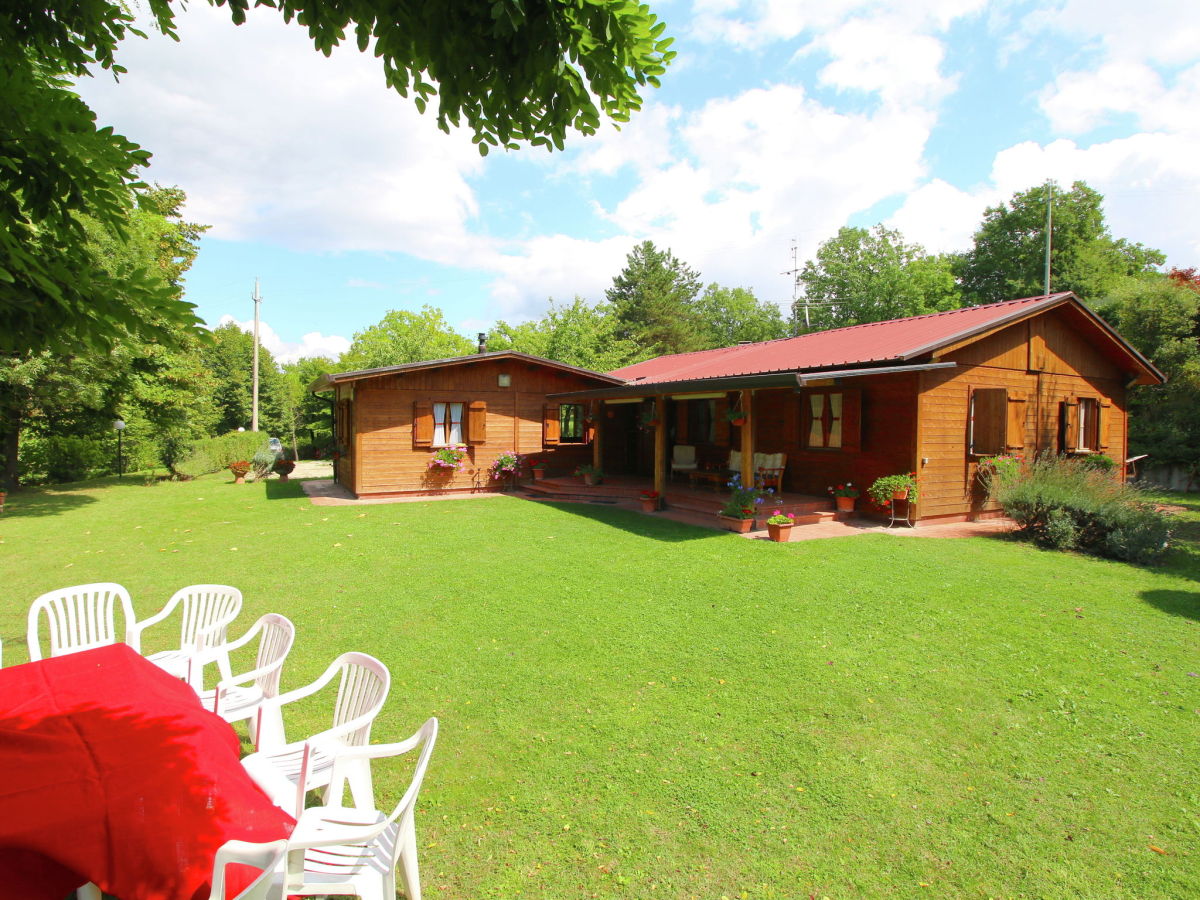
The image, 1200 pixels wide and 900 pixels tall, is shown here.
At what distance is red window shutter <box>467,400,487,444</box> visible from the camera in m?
14.8

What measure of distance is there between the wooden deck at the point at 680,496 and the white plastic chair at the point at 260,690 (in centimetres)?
795

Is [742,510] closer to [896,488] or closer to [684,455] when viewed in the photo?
[896,488]

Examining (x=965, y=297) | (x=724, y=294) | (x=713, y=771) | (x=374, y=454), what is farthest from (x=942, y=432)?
(x=724, y=294)

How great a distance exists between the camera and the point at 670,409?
617 inches

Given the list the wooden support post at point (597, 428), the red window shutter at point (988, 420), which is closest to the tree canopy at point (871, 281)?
the wooden support post at point (597, 428)

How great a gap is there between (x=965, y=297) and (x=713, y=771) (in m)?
43.4

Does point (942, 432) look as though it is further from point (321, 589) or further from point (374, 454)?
point (374, 454)

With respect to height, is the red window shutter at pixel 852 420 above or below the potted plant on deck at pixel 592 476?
above

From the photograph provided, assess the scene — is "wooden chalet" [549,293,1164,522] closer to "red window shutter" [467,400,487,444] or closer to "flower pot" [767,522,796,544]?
"flower pot" [767,522,796,544]

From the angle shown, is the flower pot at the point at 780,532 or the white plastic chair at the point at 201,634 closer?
the white plastic chair at the point at 201,634

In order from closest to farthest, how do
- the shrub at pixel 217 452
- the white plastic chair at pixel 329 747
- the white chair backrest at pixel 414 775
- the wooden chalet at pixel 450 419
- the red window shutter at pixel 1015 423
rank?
the white chair backrest at pixel 414 775 < the white plastic chair at pixel 329 747 < the red window shutter at pixel 1015 423 < the wooden chalet at pixel 450 419 < the shrub at pixel 217 452

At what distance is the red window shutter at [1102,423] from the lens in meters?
13.3

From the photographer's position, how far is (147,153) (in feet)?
7.68

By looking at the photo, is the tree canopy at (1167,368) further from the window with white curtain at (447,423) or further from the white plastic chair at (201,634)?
the white plastic chair at (201,634)
